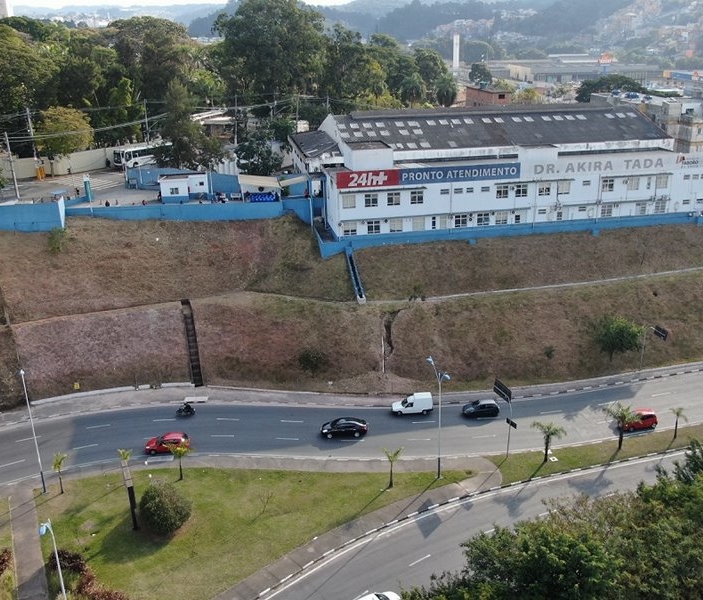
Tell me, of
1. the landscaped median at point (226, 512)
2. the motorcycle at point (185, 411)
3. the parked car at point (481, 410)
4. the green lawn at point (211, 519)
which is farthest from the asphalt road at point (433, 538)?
the motorcycle at point (185, 411)

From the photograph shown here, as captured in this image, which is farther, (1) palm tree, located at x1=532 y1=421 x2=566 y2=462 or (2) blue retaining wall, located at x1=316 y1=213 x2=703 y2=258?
(2) blue retaining wall, located at x1=316 y1=213 x2=703 y2=258

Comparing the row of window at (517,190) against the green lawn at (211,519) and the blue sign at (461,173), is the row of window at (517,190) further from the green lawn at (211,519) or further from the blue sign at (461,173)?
the green lawn at (211,519)

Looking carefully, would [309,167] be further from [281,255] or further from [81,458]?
[81,458]

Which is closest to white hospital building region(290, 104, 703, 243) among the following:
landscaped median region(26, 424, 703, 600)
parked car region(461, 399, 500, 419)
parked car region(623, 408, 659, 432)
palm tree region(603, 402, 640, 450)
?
parked car region(461, 399, 500, 419)

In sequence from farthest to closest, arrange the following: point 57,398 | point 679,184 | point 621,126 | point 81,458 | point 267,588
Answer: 1. point 621,126
2. point 679,184
3. point 57,398
4. point 81,458
5. point 267,588

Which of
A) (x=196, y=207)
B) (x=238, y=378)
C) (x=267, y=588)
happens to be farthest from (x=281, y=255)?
(x=267, y=588)

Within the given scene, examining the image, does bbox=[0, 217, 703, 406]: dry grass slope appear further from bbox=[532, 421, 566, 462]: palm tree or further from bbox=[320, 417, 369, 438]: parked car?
bbox=[532, 421, 566, 462]: palm tree
